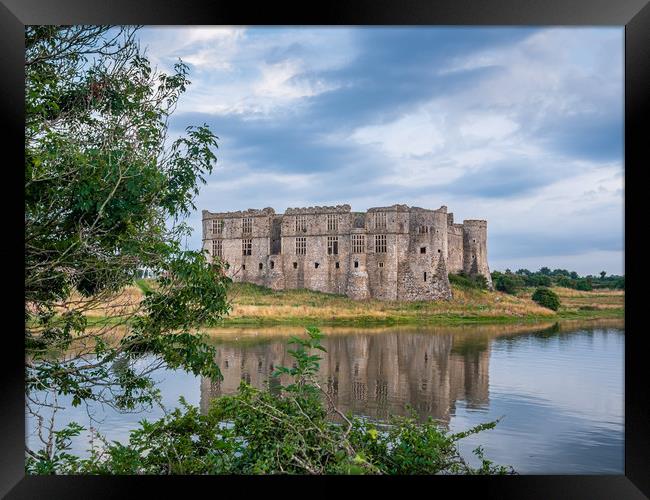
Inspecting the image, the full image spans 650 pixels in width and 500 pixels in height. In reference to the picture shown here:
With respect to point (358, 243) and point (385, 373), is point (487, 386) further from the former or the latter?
point (358, 243)

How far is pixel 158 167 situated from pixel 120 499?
2.12 m

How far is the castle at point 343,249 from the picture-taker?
23.1 m

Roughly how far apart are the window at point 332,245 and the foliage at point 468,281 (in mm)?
4692

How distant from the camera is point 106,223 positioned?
3904mm

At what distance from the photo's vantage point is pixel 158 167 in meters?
4.35

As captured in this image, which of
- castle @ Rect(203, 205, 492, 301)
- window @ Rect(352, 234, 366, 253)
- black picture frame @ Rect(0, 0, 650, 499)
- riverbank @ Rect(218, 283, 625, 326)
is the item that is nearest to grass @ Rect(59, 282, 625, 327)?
riverbank @ Rect(218, 283, 625, 326)

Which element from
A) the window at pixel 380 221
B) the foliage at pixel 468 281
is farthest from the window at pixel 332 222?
the foliage at pixel 468 281

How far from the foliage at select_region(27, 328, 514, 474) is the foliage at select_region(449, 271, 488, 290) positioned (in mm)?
21038

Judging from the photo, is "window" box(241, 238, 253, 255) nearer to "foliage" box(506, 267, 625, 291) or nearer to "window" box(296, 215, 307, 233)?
"window" box(296, 215, 307, 233)

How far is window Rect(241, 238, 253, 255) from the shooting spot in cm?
2392

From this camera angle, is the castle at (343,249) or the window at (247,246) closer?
the castle at (343,249)

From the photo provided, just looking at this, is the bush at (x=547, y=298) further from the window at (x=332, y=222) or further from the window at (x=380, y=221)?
the window at (x=332, y=222)
